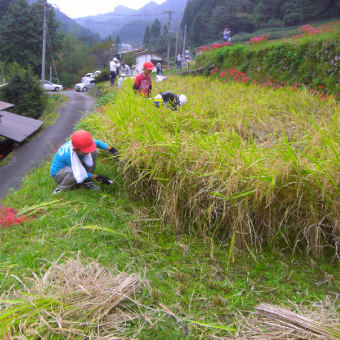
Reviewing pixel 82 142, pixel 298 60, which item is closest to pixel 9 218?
pixel 82 142

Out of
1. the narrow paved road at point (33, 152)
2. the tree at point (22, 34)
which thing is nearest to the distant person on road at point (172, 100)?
the narrow paved road at point (33, 152)

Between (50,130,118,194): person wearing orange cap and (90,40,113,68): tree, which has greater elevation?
(50,130,118,194): person wearing orange cap

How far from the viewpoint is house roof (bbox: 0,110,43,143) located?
369 inches

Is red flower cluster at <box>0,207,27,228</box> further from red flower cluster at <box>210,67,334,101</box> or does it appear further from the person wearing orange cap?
red flower cluster at <box>210,67,334,101</box>

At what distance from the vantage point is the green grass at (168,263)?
7.29ft

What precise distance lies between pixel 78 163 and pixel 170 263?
1.78 metres

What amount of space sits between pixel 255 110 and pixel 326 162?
2799mm

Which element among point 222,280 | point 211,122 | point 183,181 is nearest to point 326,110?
point 211,122

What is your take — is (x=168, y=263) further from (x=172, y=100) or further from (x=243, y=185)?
(x=172, y=100)

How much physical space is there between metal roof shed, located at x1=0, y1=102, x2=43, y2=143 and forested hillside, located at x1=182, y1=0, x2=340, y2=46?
24235 millimetres

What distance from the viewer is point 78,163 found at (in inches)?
150

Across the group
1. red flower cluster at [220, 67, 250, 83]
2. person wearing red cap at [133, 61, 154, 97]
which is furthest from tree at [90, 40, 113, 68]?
person wearing red cap at [133, 61, 154, 97]

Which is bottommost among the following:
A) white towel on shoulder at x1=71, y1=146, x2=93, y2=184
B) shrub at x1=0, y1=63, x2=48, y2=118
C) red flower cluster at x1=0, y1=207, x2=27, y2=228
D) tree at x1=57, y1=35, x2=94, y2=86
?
tree at x1=57, y1=35, x2=94, y2=86

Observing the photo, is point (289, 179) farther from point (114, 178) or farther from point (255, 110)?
point (255, 110)
